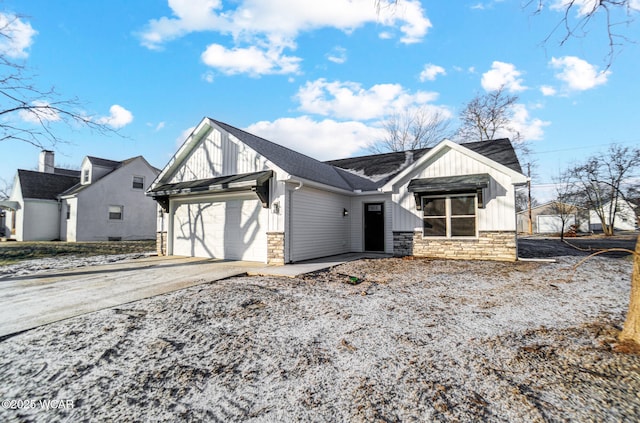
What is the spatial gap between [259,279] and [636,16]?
7167 millimetres

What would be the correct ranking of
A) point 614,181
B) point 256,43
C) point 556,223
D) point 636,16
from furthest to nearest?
1. point 556,223
2. point 614,181
3. point 256,43
4. point 636,16

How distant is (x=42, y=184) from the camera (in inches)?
787

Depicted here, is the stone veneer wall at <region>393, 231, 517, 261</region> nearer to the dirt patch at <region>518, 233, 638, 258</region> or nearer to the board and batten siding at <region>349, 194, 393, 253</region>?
the board and batten siding at <region>349, 194, 393, 253</region>

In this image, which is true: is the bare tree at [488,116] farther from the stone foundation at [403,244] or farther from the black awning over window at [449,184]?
the stone foundation at [403,244]

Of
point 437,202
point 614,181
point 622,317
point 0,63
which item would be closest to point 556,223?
point 614,181

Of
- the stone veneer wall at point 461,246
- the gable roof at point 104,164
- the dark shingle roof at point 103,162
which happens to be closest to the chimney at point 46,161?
the gable roof at point 104,164

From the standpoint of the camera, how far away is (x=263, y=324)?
3936mm

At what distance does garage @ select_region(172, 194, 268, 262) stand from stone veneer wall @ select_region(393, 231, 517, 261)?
5030mm

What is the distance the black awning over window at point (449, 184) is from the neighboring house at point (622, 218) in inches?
1051

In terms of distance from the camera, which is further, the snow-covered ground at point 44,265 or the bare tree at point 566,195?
the bare tree at point 566,195

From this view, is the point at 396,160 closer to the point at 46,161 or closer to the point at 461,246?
the point at 461,246

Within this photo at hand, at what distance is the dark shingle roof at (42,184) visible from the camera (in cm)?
1919

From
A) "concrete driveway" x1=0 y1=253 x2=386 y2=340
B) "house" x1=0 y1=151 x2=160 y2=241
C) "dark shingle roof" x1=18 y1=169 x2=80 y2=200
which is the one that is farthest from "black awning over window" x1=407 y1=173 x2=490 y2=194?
"dark shingle roof" x1=18 y1=169 x2=80 y2=200

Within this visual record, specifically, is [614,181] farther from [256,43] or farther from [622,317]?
[256,43]
